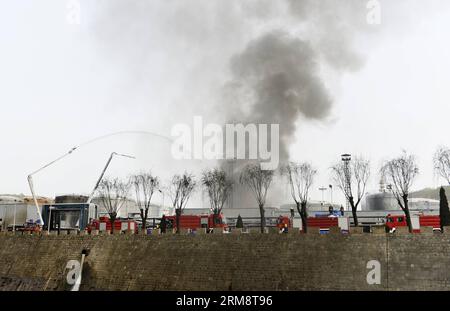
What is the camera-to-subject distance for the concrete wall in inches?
995

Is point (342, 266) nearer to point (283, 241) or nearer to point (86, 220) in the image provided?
point (283, 241)

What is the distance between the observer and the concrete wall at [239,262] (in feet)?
82.9

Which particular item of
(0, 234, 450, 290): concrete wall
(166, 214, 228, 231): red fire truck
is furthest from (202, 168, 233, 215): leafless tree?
(0, 234, 450, 290): concrete wall

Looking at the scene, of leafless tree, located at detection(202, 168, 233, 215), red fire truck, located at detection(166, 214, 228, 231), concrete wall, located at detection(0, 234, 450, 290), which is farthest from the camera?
leafless tree, located at detection(202, 168, 233, 215)

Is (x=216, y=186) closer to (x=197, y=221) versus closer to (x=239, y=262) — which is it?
(x=197, y=221)

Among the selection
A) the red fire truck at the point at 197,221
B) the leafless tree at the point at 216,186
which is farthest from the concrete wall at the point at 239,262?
the leafless tree at the point at 216,186

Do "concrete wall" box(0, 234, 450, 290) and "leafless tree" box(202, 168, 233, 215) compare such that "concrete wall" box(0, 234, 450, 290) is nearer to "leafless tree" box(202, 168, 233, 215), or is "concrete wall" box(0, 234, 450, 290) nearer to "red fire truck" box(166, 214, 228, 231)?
"red fire truck" box(166, 214, 228, 231)

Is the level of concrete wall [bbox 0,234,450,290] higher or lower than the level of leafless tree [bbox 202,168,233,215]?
lower

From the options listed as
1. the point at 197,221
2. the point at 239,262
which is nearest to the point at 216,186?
the point at 197,221

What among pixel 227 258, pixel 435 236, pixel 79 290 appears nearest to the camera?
pixel 435 236

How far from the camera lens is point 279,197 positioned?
9700cm
